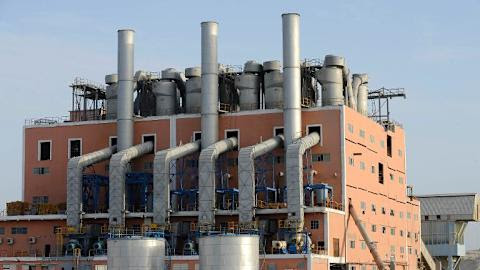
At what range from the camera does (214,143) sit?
93.1 metres

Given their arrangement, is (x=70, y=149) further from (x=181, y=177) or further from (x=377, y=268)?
(x=377, y=268)

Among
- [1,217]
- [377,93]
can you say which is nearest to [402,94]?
[377,93]

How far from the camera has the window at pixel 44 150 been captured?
335 feet

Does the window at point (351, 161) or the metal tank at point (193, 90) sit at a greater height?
the metal tank at point (193, 90)

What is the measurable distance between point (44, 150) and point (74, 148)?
3.49 m

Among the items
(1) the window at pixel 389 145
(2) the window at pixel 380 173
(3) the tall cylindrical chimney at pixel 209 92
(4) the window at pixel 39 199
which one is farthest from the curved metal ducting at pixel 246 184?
(4) the window at pixel 39 199

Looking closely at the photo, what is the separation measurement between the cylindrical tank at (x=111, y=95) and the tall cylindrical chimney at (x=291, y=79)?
19.8 m

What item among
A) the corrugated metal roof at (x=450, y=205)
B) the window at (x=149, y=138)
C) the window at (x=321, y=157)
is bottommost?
the corrugated metal roof at (x=450, y=205)

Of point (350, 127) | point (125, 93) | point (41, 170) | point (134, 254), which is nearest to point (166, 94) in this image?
point (125, 93)

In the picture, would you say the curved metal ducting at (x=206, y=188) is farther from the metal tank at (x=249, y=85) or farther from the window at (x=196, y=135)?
the metal tank at (x=249, y=85)

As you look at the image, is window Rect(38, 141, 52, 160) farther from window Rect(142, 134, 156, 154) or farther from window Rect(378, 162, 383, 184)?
window Rect(378, 162, 383, 184)

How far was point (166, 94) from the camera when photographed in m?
99.9

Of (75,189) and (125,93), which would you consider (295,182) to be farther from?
(75,189)

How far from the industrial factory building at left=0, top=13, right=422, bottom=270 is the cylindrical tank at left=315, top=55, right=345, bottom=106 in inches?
4.6
